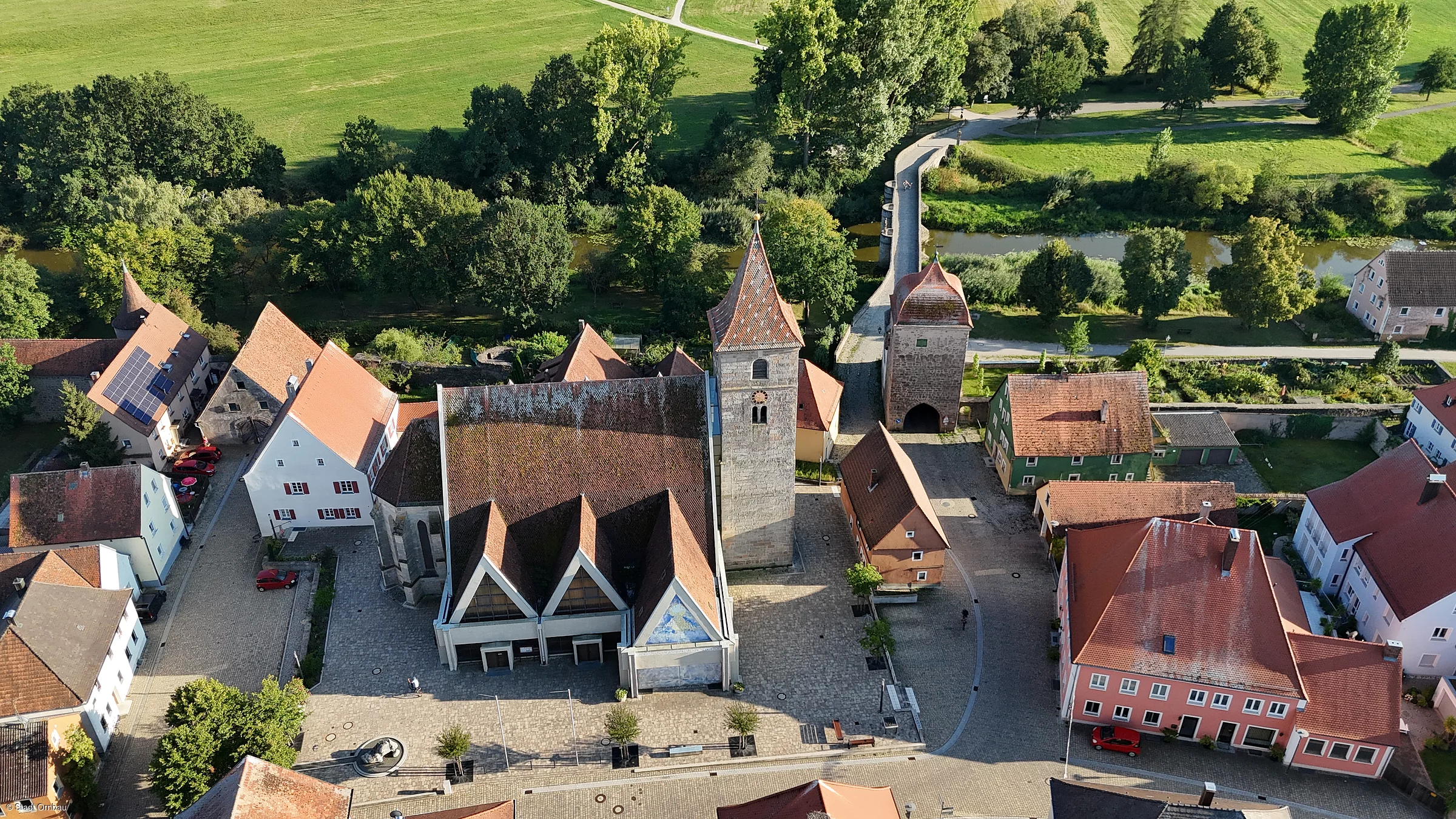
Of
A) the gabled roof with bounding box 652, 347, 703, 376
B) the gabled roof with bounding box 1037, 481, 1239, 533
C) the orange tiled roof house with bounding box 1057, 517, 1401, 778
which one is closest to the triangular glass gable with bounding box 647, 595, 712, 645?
the orange tiled roof house with bounding box 1057, 517, 1401, 778

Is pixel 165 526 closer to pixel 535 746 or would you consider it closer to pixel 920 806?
pixel 535 746

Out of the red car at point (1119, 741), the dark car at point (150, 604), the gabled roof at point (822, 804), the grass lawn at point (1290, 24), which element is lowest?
the red car at point (1119, 741)

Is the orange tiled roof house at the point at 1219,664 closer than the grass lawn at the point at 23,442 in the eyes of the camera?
Yes

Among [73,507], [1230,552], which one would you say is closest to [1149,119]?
[1230,552]

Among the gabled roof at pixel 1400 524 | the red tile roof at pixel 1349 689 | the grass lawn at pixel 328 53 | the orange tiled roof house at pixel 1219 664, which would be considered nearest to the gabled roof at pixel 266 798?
the orange tiled roof house at pixel 1219 664

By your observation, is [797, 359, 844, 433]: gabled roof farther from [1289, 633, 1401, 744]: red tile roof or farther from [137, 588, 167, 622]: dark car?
[137, 588, 167, 622]: dark car

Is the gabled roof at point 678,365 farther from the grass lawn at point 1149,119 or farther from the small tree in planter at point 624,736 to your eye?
the grass lawn at point 1149,119

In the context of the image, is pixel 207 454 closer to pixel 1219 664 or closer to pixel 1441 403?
pixel 1219 664
